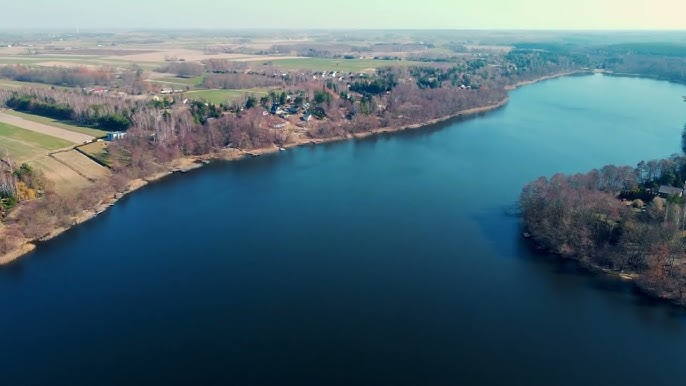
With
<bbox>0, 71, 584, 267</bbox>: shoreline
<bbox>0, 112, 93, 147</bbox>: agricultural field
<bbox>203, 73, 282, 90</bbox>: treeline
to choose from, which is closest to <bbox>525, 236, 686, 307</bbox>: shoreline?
<bbox>0, 71, 584, 267</bbox>: shoreline

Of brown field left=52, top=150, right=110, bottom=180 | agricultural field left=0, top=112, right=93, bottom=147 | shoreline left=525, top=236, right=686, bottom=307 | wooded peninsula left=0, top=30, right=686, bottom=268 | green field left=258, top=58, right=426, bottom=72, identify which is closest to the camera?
shoreline left=525, top=236, right=686, bottom=307

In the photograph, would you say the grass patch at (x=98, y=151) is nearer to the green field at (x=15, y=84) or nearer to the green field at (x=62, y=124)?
the green field at (x=62, y=124)

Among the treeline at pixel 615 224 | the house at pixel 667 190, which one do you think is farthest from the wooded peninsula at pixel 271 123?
the house at pixel 667 190

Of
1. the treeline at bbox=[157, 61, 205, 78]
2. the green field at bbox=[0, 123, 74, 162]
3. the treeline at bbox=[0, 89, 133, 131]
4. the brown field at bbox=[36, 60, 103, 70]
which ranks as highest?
the brown field at bbox=[36, 60, 103, 70]

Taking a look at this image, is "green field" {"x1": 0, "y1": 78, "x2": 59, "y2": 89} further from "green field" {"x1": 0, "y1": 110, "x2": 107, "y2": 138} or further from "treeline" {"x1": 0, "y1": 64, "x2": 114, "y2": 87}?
"green field" {"x1": 0, "y1": 110, "x2": 107, "y2": 138}

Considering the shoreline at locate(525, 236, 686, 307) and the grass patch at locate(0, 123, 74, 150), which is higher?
the grass patch at locate(0, 123, 74, 150)
